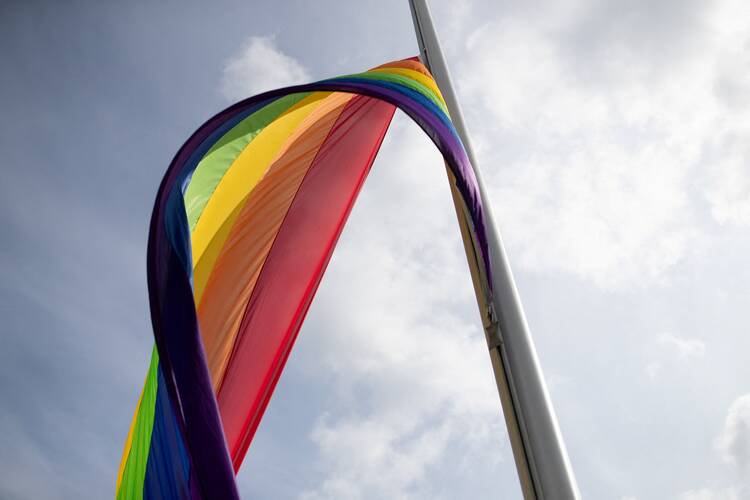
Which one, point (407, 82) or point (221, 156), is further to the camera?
point (221, 156)

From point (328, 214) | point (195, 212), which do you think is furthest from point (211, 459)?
point (328, 214)

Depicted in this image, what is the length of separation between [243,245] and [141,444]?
1907mm

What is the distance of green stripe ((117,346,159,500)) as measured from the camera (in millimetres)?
3504

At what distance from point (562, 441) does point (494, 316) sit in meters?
0.85

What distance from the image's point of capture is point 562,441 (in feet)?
9.61

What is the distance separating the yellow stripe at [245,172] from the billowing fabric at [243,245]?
1 cm

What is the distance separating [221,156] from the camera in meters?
4.81

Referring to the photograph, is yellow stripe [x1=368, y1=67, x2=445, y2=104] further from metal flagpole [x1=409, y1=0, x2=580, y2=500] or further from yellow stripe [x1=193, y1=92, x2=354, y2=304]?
metal flagpole [x1=409, y1=0, x2=580, y2=500]

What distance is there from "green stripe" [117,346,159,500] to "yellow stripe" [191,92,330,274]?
120 cm

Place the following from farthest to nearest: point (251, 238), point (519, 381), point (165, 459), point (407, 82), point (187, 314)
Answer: point (251, 238) → point (407, 82) → point (519, 381) → point (165, 459) → point (187, 314)

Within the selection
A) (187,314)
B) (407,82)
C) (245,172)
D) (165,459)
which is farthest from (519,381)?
(245,172)

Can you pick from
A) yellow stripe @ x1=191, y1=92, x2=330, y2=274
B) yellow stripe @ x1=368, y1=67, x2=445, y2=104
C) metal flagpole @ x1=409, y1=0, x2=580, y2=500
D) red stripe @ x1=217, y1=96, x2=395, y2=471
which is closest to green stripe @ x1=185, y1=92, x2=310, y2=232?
yellow stripe @ x1=191, y1=92, x2=330, y2=274

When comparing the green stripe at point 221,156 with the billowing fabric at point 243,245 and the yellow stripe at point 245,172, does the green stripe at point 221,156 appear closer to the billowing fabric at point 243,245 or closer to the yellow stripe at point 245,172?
the billowing fabric at point 243,245

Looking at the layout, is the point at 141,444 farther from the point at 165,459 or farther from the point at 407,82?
the point at 407,82
